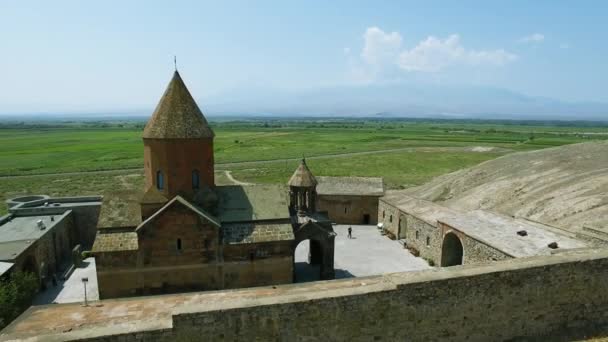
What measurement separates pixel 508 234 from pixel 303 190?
9655 millimetres

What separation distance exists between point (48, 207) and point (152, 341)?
63.5 ft

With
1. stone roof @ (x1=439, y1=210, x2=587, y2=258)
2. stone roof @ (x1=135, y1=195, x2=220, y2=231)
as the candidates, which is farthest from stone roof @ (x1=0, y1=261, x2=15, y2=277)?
stone roof @ (x1=439, y1=210, x2=587, y2=258)

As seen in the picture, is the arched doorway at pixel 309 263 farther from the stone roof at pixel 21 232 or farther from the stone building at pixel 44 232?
the stone roof at pixel 21 232

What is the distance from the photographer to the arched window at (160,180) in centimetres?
1593

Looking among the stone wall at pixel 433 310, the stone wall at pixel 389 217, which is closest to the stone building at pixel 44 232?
the stone wall at pixel 433 310

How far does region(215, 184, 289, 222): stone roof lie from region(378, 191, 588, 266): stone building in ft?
28.1

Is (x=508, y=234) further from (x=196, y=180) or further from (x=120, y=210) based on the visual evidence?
(x=120, y=210)

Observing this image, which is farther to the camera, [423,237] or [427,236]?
[423,237]

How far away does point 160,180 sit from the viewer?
16016 millimetres

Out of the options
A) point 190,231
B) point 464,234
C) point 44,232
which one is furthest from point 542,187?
point 44,232

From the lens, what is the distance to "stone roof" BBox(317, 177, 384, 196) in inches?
1156

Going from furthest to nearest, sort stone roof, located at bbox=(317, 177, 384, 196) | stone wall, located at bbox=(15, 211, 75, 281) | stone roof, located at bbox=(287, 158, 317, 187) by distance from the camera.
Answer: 1. stone roof, located at bbox=(317, 177, 384, 196)
2. stone roof, located at bbox=(287, 158, 317, 187)
3. stone wall, located at bbox=(15, 211, 75, 281)

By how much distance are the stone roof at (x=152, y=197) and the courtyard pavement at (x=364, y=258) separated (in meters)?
7.13

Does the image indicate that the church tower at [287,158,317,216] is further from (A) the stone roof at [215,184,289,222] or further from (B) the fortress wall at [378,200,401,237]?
(B) the fortress wall at [378,200,401,237]
